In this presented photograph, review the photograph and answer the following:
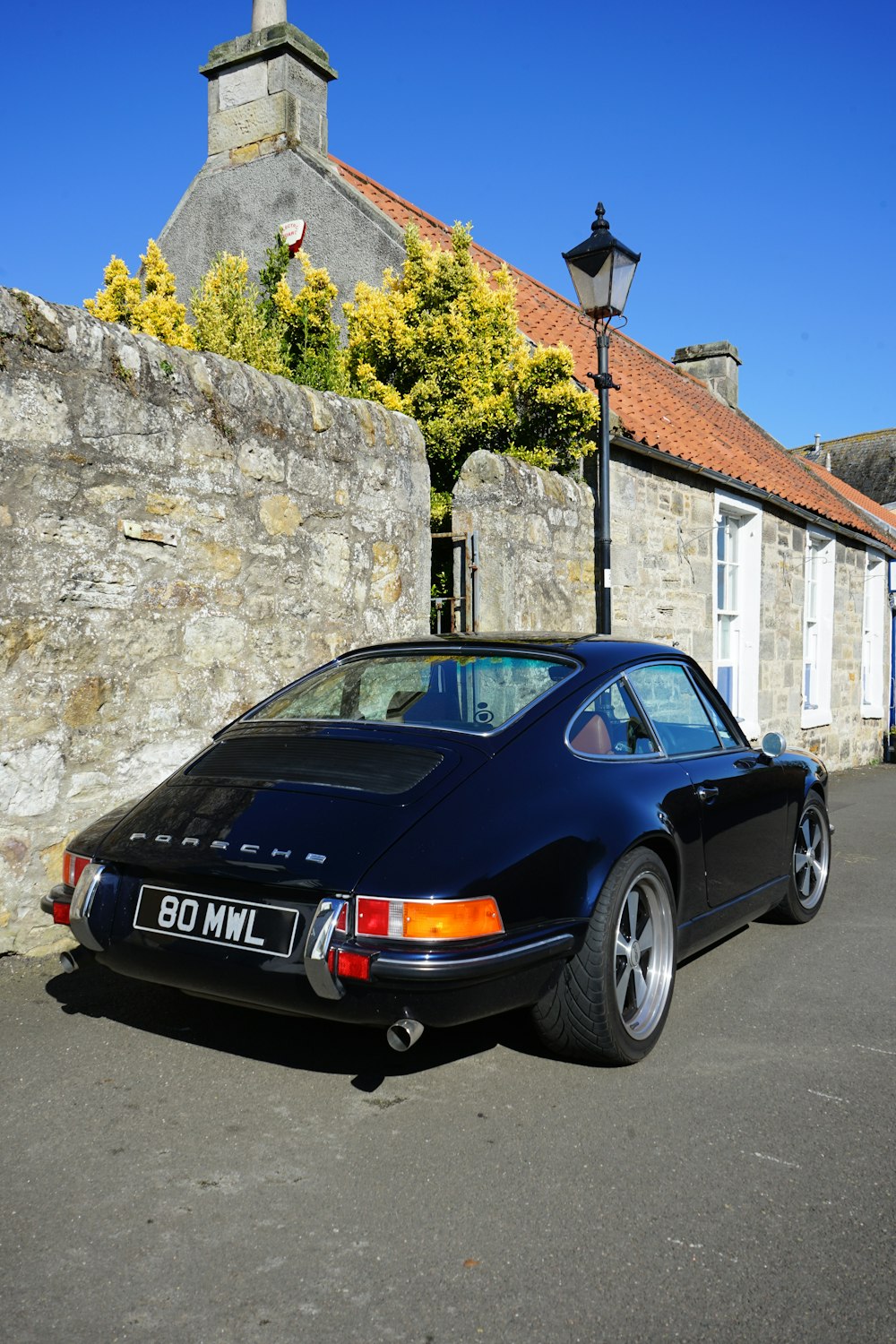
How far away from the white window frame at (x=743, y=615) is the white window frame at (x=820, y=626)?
246 cm

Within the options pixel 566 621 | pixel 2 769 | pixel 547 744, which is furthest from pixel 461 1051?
pixel 566 621

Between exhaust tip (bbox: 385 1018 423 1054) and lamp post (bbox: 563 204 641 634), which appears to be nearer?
exhaust tip (bbox: 385 1018 423 1054)

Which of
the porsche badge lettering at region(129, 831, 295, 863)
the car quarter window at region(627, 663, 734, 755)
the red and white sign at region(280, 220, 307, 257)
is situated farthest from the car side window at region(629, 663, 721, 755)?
the red and white sign at region(280, 220, 307, 257)

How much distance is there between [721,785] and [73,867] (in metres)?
2.49

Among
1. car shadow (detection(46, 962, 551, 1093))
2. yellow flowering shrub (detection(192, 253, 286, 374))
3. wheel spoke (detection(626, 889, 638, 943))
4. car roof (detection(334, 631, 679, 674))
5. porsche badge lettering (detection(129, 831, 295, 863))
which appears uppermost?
yellow flowering shrub (detection(192, 253, 286, 374))

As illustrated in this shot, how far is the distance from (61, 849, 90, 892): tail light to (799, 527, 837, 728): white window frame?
13.1m

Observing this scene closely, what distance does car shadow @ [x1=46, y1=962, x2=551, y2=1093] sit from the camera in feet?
12.1

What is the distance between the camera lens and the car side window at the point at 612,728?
389 cm

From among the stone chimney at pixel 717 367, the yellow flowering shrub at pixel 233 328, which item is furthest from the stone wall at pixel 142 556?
the stone chimney at pixel 717 367

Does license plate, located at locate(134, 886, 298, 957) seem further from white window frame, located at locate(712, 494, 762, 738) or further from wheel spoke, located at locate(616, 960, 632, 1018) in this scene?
white window frame, located at locate(712, 494, 762, 738)

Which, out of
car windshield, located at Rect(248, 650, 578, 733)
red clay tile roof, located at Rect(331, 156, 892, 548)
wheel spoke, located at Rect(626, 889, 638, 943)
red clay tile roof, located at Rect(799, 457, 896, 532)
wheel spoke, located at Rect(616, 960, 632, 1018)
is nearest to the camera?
wheel spoke, located at Rect(616, 960, 632, 1018)

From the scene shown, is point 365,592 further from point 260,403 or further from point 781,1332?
point 781,1332

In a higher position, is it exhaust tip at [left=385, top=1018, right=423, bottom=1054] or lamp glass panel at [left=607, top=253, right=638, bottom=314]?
lamp glass panel at [left=607, top=253, right=638, bottom=314]

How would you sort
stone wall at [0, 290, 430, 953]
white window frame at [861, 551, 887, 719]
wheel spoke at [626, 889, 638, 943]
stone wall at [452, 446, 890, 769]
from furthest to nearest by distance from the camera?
white window frame at [861, 551, 887, 719] → stone wall at [452, 446, 890, 769] → stone wall at [0, 290, 430, 953] → wheel spoke at [626, 889, 638, 943]
